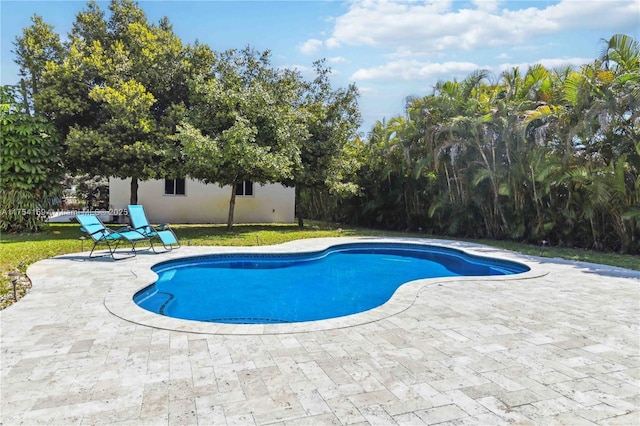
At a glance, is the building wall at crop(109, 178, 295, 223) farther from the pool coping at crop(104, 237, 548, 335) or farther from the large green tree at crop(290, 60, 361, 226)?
the pool coping at crop(104, 237, 548, 335)

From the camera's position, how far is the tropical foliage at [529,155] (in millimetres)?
10305

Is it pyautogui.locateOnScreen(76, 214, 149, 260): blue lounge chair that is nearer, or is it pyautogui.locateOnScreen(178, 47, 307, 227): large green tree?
pyautogui.locateOnScreen(76, 214, 149, 260): blue lounge chair

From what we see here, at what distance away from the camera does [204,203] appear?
21031mm

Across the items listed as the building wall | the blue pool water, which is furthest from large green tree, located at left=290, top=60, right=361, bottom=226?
the blue pool water

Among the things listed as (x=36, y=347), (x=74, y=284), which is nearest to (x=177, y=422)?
(x=36, y=347)

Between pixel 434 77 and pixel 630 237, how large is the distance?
8744 millimetres

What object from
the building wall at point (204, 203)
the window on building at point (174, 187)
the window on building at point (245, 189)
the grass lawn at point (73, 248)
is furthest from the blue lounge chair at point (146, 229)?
the window on building at point (245, 189)

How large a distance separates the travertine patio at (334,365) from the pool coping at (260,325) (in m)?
0.04

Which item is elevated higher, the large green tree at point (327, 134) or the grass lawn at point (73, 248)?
the large green tree at point (327, 134)

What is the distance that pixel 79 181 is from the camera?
24.4 meters

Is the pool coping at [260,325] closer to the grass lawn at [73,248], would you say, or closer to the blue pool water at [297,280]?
the blue pool water at [297,280]

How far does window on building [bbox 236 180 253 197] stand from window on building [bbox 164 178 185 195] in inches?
116

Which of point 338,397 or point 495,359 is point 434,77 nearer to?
point 495,359

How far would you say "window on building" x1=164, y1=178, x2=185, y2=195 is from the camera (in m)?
20.3
